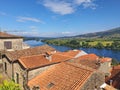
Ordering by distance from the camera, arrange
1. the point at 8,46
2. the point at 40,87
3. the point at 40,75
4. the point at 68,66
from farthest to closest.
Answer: the point at 8,46 → the point at 40,75 → the point at 68,66 → the point at 40,87

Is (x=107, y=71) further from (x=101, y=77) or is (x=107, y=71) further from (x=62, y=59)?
(x=101, y=77)

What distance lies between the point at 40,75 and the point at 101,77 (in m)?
8.00

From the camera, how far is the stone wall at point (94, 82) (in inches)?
598

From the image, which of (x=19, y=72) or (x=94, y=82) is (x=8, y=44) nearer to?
(x=19, y=72)

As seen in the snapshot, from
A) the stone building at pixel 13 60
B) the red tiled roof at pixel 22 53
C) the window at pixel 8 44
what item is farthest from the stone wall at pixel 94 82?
the window at pixel 8 44

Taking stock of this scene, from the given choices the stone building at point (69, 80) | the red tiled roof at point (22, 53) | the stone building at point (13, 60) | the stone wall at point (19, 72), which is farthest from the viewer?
the red tiled roof at point (22, 53)

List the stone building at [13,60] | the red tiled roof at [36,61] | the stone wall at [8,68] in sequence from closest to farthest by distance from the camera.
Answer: the red tiled roof at [36,61] → the stone building at [13,60] → the stone wall at [8,68]

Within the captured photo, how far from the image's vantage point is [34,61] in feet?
71.3

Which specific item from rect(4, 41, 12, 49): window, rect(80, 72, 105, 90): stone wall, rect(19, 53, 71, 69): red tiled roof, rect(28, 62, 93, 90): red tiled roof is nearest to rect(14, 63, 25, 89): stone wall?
rect(19, 53, 71, 69): red tiled roof

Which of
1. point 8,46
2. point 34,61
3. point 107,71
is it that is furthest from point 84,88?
point 8,46

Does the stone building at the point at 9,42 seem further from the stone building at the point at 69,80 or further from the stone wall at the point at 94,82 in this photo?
the stone wall at the point at 94,82

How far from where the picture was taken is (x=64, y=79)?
16469 millimetres

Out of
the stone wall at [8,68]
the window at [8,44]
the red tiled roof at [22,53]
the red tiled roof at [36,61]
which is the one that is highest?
the window at [8,44]

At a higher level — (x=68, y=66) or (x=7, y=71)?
(x=68, y=66)
